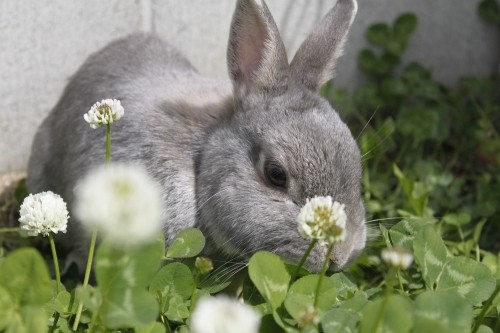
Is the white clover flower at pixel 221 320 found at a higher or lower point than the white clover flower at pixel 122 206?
lower

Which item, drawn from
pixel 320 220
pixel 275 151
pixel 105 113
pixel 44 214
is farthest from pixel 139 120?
pixel 320 220

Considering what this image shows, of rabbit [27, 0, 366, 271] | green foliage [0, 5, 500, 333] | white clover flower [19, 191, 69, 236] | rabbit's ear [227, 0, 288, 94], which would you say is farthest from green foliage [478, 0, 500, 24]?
white clover flower [19, 191, 69, 236]

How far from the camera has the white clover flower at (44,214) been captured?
2.08 m

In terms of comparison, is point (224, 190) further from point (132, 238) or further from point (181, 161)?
point (132, 238)

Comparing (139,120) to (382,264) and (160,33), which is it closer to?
(160,33)

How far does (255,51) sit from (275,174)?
1.78 ft

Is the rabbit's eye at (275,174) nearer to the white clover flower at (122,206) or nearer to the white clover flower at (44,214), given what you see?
the white clover flower at (44,214)

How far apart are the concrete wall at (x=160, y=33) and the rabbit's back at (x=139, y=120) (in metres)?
0.19

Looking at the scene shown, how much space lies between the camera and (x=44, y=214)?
6.82 ft

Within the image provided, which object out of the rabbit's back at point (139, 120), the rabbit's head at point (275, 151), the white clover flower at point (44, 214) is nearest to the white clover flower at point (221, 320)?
the white clover flower at point (44, 214)

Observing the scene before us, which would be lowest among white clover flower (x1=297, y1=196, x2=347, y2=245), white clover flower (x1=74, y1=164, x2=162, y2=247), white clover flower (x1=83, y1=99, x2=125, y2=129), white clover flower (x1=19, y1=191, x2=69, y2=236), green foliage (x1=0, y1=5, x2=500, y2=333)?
green foliage (x1=0, y1=5, x2=500, y2=333)

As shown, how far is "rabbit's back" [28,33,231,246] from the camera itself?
2.99m

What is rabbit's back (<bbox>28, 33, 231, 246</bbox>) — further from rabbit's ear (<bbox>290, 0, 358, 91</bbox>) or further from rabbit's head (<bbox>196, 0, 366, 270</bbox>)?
rabbit's ear (<bbox>290, 0, 358, 91</bbox>)

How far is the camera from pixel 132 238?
1457 millimetres
